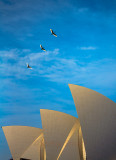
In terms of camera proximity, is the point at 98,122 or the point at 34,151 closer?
the point at 98,122

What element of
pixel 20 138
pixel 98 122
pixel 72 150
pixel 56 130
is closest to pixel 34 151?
pixel 20 138

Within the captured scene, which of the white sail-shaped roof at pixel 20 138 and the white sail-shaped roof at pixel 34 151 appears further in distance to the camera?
the white sail-shaped roof at pixel 20 138

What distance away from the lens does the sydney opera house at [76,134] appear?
18.8 m

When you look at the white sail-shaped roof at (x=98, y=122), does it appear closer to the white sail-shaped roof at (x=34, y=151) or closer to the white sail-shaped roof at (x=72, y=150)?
the white sail-shaped roof at (x=72, y=150)

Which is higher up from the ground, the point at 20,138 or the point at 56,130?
the point at 56,130

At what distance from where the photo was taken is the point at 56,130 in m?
23.4

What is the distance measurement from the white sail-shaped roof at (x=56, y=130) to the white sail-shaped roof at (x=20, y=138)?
627 cm

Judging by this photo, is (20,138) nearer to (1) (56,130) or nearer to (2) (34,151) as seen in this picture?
(2) (34,151)

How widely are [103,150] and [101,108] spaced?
141 inches

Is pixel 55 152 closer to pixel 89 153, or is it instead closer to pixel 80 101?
pixel 89 153

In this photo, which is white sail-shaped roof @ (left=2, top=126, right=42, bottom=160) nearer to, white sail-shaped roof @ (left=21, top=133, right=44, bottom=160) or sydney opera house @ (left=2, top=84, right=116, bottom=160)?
sydney opera house @ (left=2, top=84, right=116, bottom=160)

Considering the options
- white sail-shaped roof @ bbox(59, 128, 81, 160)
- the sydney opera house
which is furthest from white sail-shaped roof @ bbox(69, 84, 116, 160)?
white sail-shaped roof @ bbox(59, 128, 81, 160)

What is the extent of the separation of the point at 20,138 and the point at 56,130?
27.3 feet

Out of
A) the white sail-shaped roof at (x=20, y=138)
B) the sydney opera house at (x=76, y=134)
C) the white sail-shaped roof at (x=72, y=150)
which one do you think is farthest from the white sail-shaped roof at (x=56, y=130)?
the white sail-shaped roof at (x=20, y=138)
